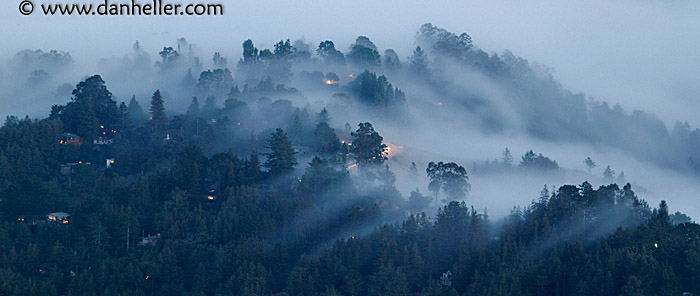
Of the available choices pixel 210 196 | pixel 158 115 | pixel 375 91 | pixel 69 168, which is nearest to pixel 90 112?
pixel 158 115

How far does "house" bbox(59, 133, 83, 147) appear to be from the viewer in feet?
207

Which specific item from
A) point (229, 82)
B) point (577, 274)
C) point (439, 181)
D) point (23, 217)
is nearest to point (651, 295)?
point (577, 274)

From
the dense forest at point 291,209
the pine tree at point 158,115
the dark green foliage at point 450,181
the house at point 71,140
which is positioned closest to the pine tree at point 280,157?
the dense forest at point 291,209

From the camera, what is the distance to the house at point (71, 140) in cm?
6309

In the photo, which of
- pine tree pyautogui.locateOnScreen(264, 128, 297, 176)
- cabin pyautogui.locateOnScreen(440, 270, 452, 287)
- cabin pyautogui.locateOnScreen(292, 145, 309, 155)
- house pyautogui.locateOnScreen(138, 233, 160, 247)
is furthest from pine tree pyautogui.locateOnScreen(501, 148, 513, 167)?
house pyautogui.locateOnScreen(138, 233, 160, 247)

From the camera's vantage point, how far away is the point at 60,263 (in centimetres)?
4834

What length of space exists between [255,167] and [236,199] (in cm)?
455

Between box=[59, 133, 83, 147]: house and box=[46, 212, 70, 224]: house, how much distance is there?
32.0 ft

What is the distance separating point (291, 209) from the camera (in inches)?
2094

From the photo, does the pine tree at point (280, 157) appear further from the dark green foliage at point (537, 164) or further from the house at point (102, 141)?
the dark green foliage at point (537, 164)

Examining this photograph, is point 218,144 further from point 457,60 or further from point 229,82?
point 457,60

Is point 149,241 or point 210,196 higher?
point 210,196

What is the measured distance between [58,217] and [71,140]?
11247 mm

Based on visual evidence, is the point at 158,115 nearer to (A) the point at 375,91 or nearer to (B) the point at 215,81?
(B) the point at 215,81
